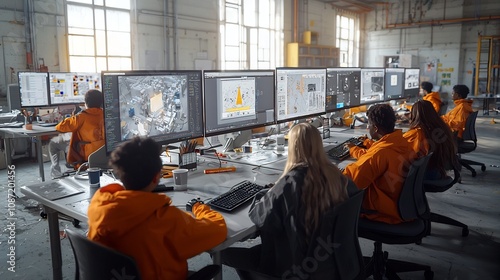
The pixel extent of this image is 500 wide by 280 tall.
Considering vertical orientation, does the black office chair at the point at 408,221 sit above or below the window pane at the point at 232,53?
below

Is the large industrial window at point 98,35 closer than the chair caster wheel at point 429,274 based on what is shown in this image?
No

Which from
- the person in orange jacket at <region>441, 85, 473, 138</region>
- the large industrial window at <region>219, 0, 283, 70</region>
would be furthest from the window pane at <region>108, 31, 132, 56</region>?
the person in orange jacket at <region>441, 85, 473, 138</region>

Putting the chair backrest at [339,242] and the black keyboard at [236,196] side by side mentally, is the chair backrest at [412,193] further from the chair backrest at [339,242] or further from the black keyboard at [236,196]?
the black keyboard at [236,196]

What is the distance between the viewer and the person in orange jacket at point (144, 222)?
118 cm

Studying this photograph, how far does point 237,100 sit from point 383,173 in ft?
3.33

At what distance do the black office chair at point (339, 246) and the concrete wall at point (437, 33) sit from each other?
1255cm

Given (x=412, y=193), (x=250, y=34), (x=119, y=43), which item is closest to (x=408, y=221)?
(x=412, y=193)

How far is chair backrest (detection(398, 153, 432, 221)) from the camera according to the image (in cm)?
224

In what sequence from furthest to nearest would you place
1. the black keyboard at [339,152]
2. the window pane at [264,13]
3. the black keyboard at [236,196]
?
the window pane at [264,13], the black keyboard at [339,152], the black keyboard at [236,196]

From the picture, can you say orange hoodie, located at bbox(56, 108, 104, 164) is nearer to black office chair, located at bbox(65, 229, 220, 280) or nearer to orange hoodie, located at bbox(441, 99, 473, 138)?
black office chair, located at bbox(65, 229, 220, 280)

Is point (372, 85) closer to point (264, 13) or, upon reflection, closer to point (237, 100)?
point (237, 100)

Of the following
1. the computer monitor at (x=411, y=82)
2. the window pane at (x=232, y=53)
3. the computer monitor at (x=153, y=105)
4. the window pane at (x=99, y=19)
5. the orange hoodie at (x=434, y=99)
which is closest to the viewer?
the computer monitor at (x=153, y=105)

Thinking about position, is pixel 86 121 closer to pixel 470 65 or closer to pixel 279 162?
pixel 279 162

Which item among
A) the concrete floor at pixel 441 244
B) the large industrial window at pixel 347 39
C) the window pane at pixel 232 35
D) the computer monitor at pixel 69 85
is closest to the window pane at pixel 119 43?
the computer monitor at pixel 69 85
